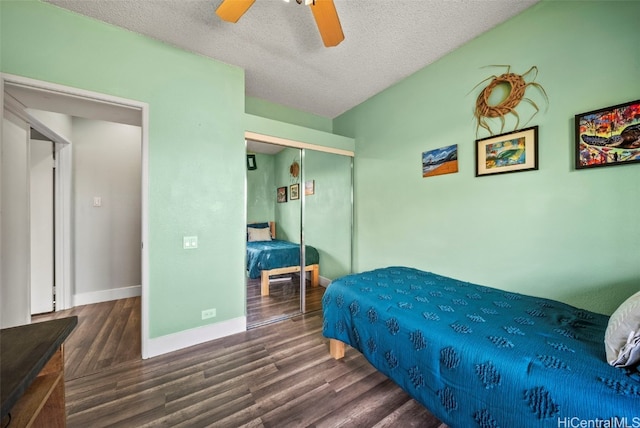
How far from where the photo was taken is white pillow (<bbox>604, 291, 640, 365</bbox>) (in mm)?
930

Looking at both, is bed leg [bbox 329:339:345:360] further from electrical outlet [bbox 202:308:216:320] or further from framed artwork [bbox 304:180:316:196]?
framed artwork [bbox 304:180:316:196]

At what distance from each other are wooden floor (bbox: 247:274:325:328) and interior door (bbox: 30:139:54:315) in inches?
94.0

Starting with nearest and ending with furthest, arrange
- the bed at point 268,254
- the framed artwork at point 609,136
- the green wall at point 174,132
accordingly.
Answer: the framed artwork at point 609,136 < the green wall at point 174,132 < the bed at point 268,254

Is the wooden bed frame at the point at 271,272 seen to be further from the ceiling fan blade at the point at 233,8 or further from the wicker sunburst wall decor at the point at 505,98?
the wicker sunburst wall decor at the point at 505,98

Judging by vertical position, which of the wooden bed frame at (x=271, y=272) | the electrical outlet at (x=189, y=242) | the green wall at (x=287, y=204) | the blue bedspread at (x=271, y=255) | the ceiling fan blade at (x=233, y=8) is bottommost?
the wooden bed frame at (x=271, y=272)

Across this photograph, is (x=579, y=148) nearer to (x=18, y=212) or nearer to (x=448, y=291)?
(x=448, y=291)

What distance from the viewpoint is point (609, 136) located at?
58.6 inches

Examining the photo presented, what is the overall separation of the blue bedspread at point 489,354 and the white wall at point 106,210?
3.39 m

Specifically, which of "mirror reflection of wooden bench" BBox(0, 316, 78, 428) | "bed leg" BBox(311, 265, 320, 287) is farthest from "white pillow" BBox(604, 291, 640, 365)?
"bed leg" BBox(311, 265, 320, 287)

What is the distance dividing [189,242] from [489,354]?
243 cm

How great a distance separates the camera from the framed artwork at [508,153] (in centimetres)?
181

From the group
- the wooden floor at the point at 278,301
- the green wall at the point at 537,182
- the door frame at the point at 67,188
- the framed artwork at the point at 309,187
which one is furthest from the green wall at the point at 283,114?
the wooden floor at the point at 278,301

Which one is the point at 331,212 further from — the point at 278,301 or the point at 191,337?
the point at 191,337

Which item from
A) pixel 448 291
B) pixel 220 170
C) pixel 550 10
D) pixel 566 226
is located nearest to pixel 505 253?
pixel 566 226
